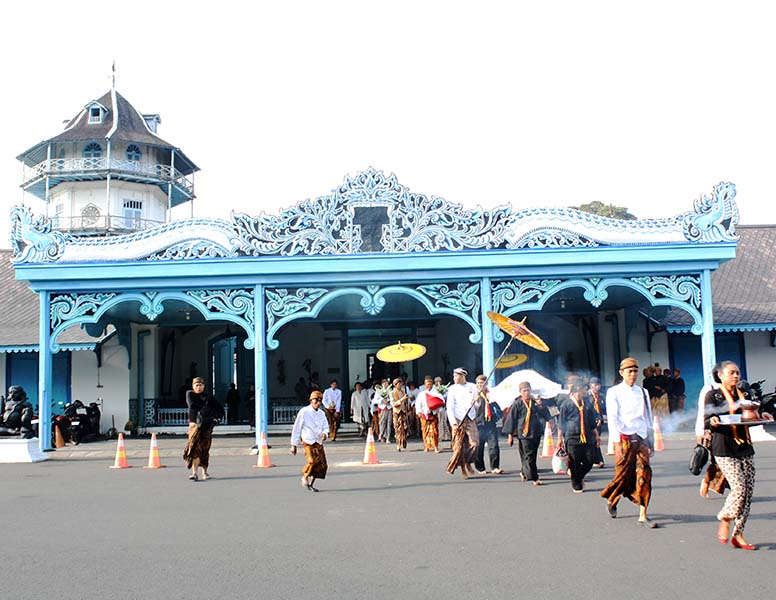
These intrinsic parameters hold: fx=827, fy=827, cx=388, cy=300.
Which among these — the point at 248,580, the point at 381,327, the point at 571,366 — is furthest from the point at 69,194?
the point at 248,580

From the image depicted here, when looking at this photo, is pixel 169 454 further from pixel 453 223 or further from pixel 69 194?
pixel 69 194

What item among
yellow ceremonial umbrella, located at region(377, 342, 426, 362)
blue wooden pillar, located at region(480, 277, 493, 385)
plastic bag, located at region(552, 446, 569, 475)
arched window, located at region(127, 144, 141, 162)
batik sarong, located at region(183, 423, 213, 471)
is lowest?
plastic bag, located at region(552, 446, 569, 475)

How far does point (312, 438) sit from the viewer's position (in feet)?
37.2

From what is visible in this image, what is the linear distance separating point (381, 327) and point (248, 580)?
61.7ft

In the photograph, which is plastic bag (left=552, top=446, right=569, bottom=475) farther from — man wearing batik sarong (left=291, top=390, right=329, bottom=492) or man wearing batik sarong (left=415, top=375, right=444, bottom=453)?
man wearing batik sarong (left=415, top=375, right=444, bottom=453)

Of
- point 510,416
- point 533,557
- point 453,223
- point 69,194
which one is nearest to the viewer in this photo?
point 533,557

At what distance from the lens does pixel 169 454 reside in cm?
1703

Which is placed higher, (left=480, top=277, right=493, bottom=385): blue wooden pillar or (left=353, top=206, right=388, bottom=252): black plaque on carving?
(left=353, top=206, right=388, bottom=252): black plaque on carving

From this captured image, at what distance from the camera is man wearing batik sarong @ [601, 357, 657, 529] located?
8117 millimetres

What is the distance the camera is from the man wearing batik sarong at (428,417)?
52.6 ft

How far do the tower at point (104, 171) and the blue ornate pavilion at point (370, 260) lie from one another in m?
31.7

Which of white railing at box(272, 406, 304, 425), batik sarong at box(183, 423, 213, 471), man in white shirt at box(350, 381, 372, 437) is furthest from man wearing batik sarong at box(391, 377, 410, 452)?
white railing at box(272, 406, 304, 425)

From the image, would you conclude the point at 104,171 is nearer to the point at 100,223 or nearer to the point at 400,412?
the point at 100,223

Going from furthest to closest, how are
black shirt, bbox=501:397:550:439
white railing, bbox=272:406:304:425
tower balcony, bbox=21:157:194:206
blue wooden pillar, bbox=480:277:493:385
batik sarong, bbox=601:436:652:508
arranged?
tower balcony, bbox=21:157:194:206 < white railing, bbox=272:406:304:425 < blue wooden pillar, bbox=480:277:493:385 < black shirt, bbox=501:397:550:439 < batik sarong, bbox=601:436:652:508
